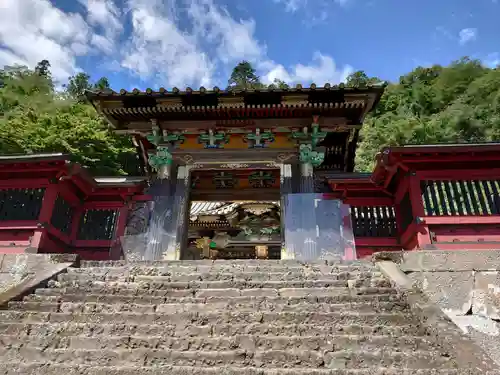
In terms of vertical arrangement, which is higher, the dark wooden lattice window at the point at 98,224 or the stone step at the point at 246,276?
the dark wooden lattice window at the point at 98,224

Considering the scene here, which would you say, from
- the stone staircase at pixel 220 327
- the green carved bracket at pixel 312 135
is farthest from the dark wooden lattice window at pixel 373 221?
the stone staircase at pixel 220 327

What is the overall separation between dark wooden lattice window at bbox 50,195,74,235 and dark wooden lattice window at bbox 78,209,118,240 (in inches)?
14.4

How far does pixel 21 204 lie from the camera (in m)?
9.40

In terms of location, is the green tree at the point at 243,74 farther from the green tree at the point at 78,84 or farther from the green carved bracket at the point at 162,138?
the green carved bracket at the point at 162,138

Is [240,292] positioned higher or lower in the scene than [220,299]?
higher

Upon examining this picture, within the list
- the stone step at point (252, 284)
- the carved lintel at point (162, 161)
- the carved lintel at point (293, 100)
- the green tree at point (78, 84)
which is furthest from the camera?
the green tree at point (78, 84)

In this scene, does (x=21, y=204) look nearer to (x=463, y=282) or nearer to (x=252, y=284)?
(x=252, y=284)

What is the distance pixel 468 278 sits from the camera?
609 centimetres

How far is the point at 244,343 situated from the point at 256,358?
28cm

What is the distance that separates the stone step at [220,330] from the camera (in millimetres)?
4293

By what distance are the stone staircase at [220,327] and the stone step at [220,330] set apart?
0.01 meters

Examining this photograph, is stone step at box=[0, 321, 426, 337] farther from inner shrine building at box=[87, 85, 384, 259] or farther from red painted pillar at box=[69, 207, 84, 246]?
red painted pillar at box=[69, 207, 84, 246]

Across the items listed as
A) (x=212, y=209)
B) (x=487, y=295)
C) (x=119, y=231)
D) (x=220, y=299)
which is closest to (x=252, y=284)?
(x=220, y=299)

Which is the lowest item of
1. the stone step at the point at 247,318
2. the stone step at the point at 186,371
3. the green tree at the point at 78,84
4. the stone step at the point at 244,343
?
the stone step at the point at 186,371
